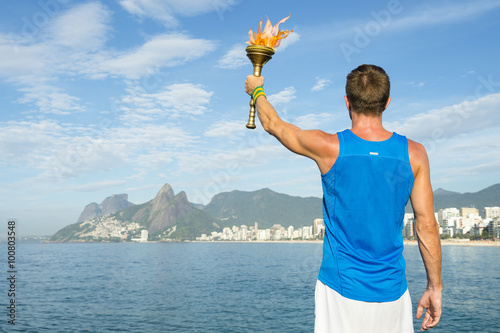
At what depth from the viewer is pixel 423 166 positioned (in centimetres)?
289

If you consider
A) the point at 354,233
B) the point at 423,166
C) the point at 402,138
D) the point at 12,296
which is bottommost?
the point at 12,296

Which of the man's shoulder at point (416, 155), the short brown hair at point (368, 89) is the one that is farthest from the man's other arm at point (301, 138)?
the man's shoulder at point (416, 155)

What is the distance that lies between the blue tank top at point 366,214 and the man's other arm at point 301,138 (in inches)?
2.4

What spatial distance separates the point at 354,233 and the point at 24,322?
141ft

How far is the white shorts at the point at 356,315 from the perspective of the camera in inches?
108

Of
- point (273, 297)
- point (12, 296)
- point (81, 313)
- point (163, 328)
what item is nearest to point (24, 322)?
point (81, 313)

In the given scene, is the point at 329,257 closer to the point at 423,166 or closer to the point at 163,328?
the point at 423,166

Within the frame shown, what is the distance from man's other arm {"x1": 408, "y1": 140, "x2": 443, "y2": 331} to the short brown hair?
357 millimetres

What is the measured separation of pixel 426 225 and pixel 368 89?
3.54ft

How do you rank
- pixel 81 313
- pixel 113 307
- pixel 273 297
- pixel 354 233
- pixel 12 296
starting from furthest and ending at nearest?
pixel 12 296
pixel 273 297
pixel 113 307
pixel 81 313
pixel 354 233

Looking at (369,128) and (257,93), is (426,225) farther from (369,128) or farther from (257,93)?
(257,93)

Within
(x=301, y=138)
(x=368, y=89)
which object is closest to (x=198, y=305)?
(x=301, y=138)

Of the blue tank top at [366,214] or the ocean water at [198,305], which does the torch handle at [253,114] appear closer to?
the blue tank top at [366,214]

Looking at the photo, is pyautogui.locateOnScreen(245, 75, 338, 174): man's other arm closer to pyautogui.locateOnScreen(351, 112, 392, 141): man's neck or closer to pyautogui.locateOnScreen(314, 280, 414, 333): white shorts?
pyautogui.locateOnScreen(351, 112, 392, 141): man's neck
